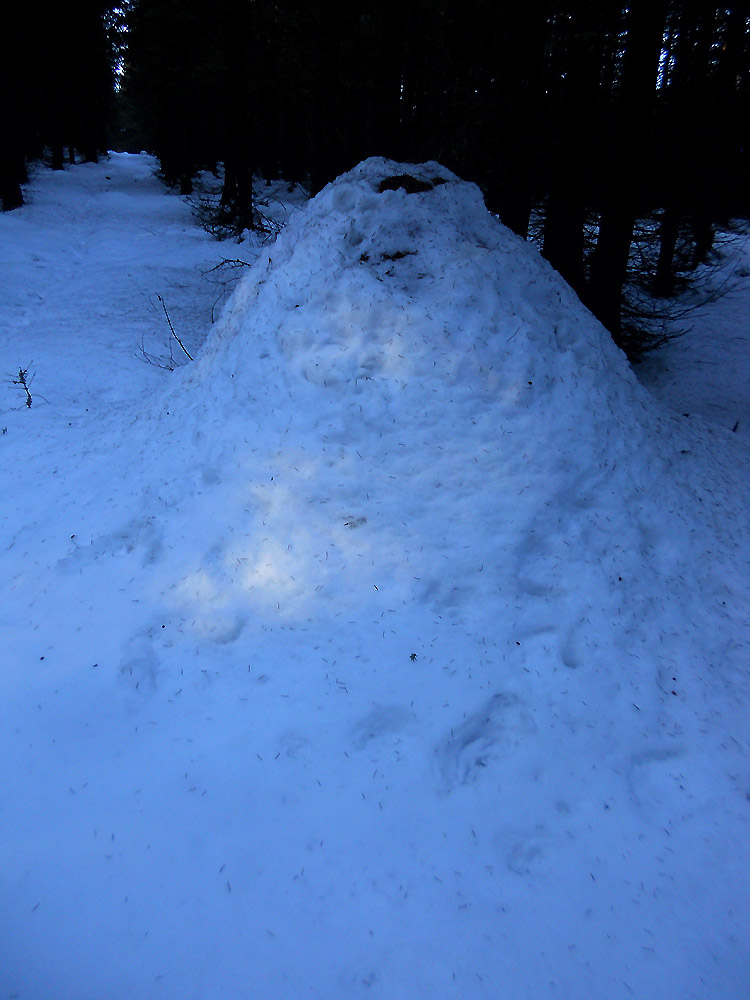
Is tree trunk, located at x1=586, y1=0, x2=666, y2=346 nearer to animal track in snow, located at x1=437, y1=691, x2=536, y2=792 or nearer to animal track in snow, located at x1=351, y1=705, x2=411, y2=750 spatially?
animal track in snow, located at x1=437, y1=691, x2=536, y2=792

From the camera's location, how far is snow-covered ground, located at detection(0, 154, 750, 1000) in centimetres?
260

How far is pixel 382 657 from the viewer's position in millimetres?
3639

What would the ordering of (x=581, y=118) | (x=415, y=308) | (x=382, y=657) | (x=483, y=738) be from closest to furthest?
(x=483, y=738), (x=382, y=657), (x=415, y=308), (x=581, y=118)

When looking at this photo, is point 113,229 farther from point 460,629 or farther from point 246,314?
point 460,629

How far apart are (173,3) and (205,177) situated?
12.1 meters

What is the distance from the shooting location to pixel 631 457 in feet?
16.0

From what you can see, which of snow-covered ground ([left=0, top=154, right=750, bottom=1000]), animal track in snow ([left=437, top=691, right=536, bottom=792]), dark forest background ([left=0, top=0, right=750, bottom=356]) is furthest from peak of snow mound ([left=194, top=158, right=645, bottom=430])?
dark forest background ([left=0, top=0, right=750, bottom=356])

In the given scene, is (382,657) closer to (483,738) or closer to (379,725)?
(379,725)

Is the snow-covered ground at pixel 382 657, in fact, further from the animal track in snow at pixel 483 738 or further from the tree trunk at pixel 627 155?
the tree trunk at pixel 627 155

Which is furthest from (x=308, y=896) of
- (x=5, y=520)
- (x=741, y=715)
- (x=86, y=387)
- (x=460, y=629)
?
(x=86, y=387)

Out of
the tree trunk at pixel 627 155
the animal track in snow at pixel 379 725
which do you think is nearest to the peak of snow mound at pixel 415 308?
the animal track in snow at pixel 379 725

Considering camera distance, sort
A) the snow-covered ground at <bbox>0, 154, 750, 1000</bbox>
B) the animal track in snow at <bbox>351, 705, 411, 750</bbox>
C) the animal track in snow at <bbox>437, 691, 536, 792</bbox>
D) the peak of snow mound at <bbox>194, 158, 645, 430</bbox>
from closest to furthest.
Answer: the snow-covered ground at <bbox>0, 154, 750, 1000</bbox> → the animal track in snow at <bbox>437, 691, 536, 792</bbox> → the animal track in snow at <bbox>351, 705, 411, 750</bbox> → the peak of snow mound at <bbox>194, 158, 645, 430</bbox>

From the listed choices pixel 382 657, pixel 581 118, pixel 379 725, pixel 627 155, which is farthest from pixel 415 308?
pixel 581 118

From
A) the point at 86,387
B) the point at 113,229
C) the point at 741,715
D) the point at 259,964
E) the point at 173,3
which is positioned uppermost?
the point at 173,3
